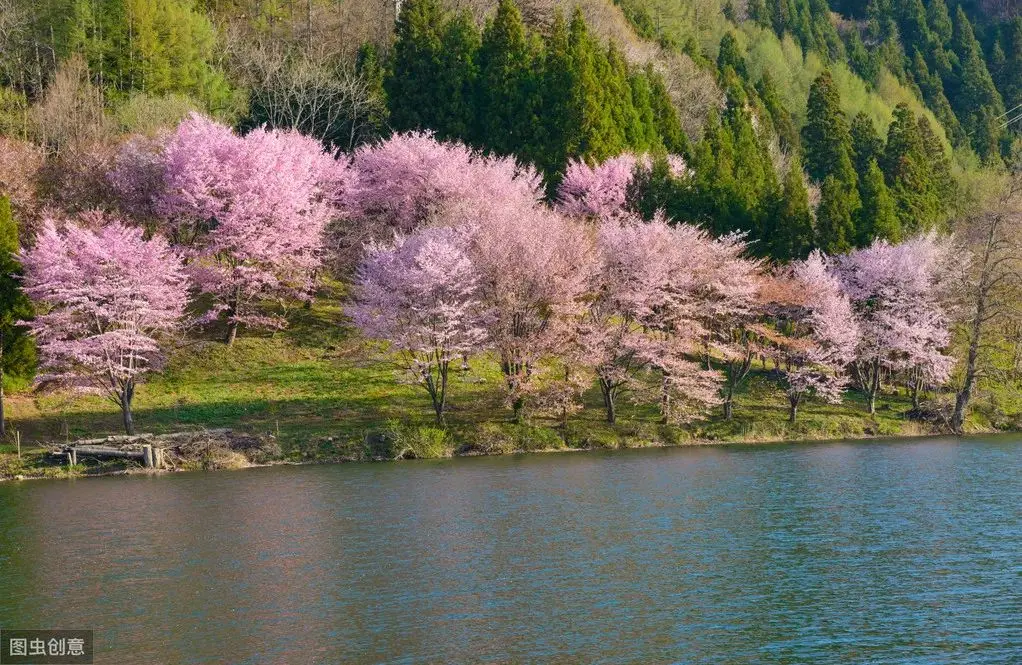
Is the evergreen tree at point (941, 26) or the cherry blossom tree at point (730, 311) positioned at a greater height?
the evergreen tree at point (941, 26)

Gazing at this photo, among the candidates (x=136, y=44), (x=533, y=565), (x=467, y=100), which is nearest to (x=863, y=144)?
(x=467, y=100)

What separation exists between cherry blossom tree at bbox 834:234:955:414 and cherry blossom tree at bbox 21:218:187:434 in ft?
130

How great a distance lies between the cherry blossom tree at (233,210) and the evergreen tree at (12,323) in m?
10.3

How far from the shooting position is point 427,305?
2295 inches

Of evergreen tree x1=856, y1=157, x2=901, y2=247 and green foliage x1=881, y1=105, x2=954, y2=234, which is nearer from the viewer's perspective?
evergreen tree x1=856, y1=157, x2=901, y2=247

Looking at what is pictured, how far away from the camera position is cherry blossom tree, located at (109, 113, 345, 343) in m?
65.2

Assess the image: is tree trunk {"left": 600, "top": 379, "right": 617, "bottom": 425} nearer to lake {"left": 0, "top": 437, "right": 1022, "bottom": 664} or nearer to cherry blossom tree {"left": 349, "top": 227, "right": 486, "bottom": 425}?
cherry blossom tree {"left": 349, "top": 227, "right": 486, "bottom": 425}

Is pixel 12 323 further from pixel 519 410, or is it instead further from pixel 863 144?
pixel 863 144

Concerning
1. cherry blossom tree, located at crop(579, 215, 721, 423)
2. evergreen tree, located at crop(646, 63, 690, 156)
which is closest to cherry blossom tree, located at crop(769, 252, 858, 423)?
cherry blossom tree, located at crop(579, 215, 721, 423)

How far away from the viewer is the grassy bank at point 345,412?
2201 inches

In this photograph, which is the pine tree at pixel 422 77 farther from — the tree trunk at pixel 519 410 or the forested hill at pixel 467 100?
the tree trunk at pixel 519 410

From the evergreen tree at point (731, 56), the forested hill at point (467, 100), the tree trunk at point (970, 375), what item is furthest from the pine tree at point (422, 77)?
the evergreen tree at point (731, 56)

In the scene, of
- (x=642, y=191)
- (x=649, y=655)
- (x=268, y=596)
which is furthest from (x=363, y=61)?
(x=649, y=655)

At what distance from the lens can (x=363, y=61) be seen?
101m
